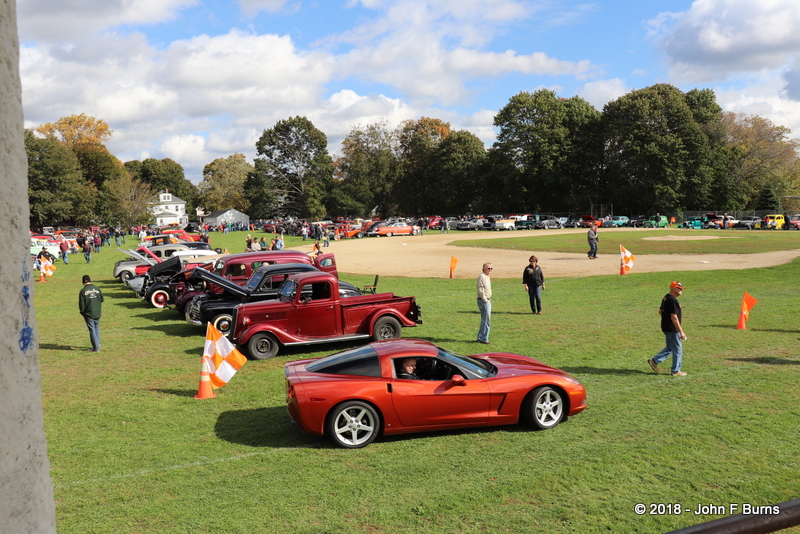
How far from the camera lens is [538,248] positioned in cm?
4544

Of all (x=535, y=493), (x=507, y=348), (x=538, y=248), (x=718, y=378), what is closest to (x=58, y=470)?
(x=535, y=493)

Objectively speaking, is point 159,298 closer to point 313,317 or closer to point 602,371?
point 313,317

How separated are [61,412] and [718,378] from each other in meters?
11.2

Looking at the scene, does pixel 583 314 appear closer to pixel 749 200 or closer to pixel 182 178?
pixel 749 200

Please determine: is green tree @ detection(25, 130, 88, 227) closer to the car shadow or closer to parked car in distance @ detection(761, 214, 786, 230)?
the car shadow

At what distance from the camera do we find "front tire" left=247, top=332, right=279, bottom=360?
45.4 feet

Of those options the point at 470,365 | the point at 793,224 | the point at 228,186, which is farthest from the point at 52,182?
the point at 470,365

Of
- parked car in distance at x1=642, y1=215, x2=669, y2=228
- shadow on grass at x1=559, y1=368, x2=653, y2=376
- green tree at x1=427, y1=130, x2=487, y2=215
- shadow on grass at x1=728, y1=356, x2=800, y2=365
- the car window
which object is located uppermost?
green tree at x1=427, y1=130, x2=487, y2=215

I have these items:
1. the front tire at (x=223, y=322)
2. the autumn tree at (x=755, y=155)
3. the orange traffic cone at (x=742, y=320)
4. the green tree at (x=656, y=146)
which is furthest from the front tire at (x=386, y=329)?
the autumn tree at (x=755, y=155)

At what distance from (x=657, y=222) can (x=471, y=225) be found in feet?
73.8

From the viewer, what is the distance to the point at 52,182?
88.8 meters

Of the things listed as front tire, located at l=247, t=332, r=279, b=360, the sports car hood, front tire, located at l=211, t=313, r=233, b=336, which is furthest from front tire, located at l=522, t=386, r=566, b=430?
front tire, located at l=211, t=313, r=233, b=336

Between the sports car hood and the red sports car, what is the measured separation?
0.02 meters

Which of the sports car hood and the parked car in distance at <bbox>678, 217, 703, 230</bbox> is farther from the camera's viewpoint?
the parked car in distance at <bbox>678, 217, 703, 230</bbox>
